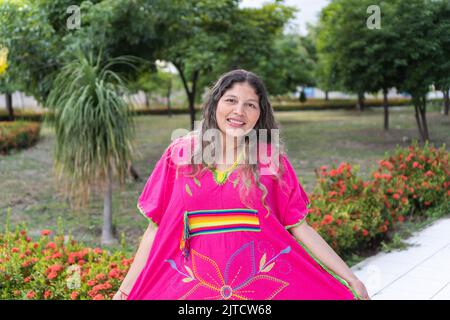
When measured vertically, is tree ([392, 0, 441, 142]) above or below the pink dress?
above

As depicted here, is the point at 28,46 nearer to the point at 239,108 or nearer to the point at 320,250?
the point at 239,108

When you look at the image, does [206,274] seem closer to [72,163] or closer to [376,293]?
[376,293]

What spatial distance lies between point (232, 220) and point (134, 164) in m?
8.63

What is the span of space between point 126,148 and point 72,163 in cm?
54

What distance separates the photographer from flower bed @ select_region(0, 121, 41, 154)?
877 centimetres

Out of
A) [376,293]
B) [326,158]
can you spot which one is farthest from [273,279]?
[326,158]

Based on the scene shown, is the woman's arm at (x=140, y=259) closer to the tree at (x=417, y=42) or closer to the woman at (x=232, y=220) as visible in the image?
the woman at (x=232, y=220)

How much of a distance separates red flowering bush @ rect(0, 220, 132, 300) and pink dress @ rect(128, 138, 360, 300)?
3.77ft

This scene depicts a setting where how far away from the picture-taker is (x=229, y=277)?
5.41 ft

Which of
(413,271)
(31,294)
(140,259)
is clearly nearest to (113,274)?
(31,294)

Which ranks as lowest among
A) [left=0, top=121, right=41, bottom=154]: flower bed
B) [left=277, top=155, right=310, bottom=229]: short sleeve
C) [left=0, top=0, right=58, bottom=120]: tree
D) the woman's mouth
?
[left=0, top=121, right=41, bottom=154]: flower bed

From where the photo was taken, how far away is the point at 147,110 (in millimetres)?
28703

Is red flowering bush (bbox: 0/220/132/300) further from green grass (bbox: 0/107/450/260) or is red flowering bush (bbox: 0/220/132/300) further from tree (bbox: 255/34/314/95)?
tree (bbox: 255/34/314/95)

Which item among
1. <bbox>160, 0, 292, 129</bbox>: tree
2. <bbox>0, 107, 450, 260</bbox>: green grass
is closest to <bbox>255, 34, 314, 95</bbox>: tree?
<bbox>0, 107, 450, 260</bbox>: green grass
